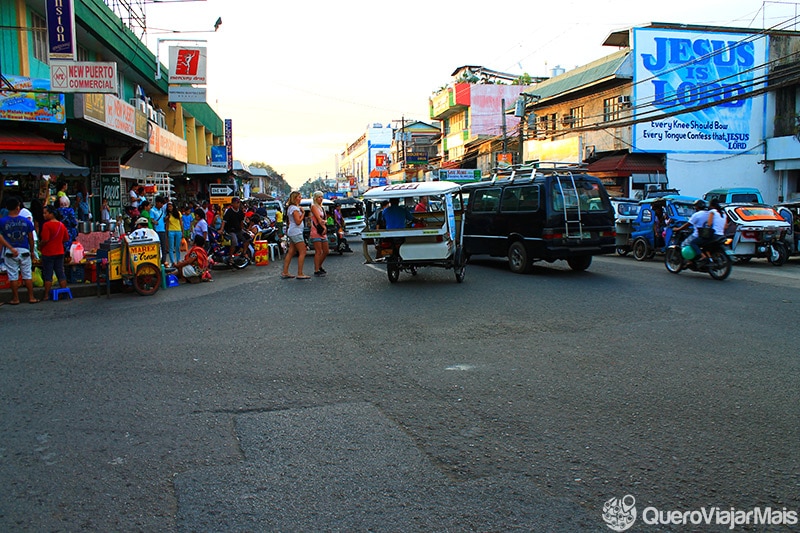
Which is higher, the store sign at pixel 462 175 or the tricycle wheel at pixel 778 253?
the store sign at pixel 462 175

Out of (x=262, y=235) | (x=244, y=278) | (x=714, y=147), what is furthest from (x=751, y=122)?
(x=244, y=278)

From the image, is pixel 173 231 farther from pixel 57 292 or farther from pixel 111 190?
pixel 111 190

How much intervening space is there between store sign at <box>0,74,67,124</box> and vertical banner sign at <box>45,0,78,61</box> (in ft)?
3.16

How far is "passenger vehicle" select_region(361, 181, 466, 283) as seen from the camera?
12297mm

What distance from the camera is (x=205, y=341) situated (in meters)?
7.75

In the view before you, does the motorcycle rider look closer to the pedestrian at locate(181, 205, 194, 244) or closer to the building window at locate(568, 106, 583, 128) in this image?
the pedestrian at locate(181, 205, 194, 244)

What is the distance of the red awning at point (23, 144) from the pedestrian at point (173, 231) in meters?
3.11

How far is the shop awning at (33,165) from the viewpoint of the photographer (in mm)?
13384

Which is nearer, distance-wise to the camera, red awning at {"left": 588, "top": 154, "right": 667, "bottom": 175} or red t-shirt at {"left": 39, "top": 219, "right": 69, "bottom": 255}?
red t-shirt at {"left": 39, "top": 219, "right": 69, "bottom": 255}

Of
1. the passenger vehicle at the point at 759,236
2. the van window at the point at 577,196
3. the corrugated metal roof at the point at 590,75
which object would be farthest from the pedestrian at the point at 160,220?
the corrugated metal roof at the point at 590,75

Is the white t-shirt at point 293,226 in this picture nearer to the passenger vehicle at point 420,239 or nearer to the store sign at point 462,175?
the passenger vehicle at point 420,239

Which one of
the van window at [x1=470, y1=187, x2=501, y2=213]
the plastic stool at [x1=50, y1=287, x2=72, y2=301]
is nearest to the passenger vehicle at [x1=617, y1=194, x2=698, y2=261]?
the van window at [x1=470, y1=187, x2=501, y2=213]

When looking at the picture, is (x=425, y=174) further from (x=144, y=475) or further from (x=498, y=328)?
(x=144, y=475)

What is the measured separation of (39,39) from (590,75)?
2678 cm
